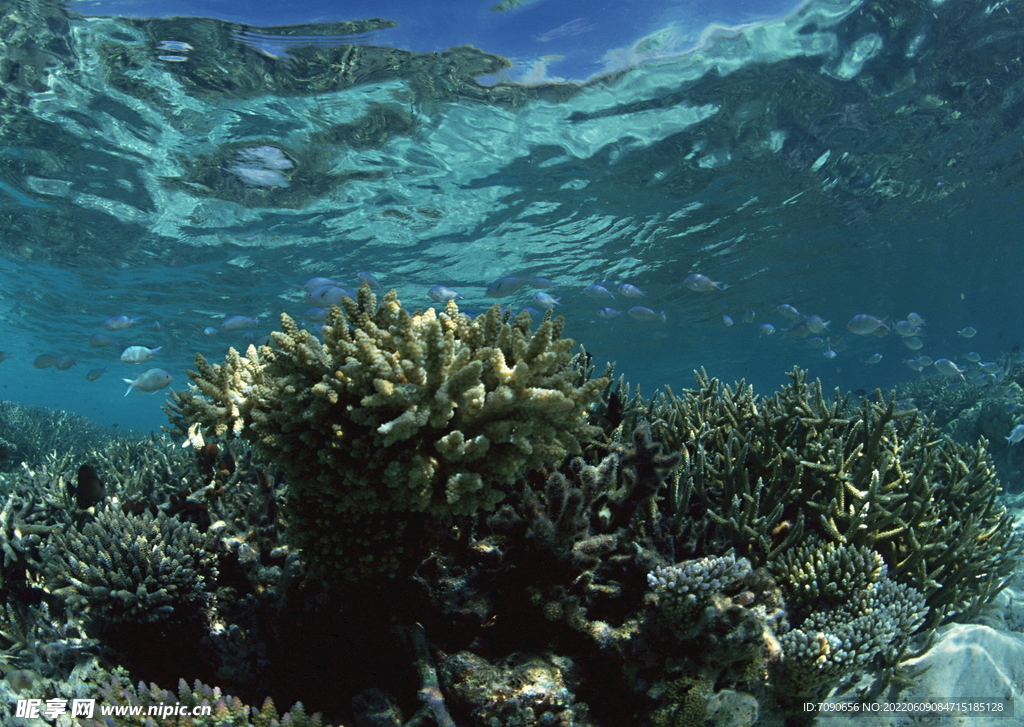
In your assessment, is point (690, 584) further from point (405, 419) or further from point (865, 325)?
point (865, 325)

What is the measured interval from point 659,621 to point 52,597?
5049mm

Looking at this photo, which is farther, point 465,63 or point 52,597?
point 465,63

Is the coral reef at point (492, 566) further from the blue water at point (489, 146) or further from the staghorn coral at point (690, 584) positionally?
the blue water at point (489, 146)


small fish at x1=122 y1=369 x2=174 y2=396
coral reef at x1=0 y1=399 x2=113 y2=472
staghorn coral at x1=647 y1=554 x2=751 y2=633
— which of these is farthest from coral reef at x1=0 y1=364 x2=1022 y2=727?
coral reef at x1=0 y1=399 x2=113 y2=472

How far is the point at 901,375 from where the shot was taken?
332ft

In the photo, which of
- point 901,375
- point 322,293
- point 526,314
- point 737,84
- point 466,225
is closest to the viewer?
point 526,314

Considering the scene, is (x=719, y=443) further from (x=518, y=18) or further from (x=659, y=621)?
(x=518, y=18)

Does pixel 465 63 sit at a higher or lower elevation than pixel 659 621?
higher

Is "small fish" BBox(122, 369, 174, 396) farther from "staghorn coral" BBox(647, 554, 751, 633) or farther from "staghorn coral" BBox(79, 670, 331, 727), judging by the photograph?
"staghorn coral" BBox(647, 554, 751, 633)

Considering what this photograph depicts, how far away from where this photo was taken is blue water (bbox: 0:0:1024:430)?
1034 cm

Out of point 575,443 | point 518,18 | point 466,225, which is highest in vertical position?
point 466,225

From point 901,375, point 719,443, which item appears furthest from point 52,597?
point 901,375

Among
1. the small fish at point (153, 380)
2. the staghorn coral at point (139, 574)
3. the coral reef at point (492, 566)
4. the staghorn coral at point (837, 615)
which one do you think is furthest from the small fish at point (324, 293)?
the staghorn coral at point (837, 615)

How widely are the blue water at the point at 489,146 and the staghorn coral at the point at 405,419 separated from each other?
9.56 meters
